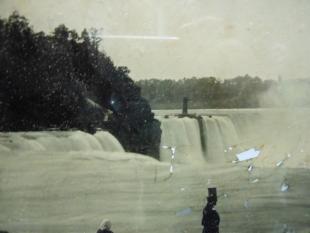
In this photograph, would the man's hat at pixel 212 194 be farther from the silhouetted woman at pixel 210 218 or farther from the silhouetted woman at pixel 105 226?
the silhouetted woman at pixel 105 226

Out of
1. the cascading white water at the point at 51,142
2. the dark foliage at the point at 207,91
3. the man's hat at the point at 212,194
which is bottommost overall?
the man's hat at the point at 212,194

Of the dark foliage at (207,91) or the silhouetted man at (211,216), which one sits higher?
the dark foliage at (207,91)

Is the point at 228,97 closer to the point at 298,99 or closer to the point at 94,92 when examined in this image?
the point at 298,99

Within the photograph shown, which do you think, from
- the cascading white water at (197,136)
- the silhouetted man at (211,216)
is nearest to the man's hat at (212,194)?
the silhouetted man at (211,216)

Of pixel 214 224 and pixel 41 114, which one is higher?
pixel 41 114

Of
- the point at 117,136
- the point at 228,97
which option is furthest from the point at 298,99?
A: the point at 117,136

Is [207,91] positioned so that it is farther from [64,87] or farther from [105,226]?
[105,226]
